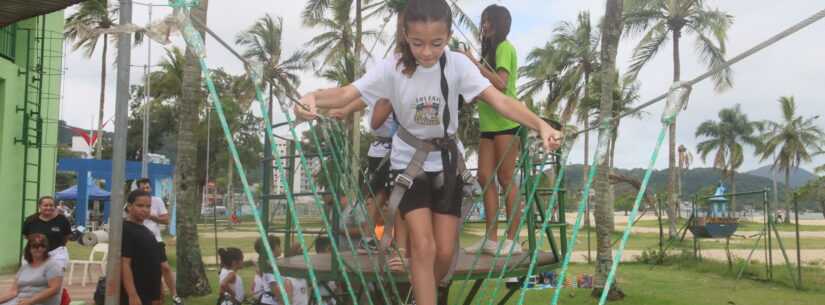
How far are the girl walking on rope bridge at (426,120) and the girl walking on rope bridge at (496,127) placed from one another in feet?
2.58

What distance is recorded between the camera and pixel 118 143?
517cm

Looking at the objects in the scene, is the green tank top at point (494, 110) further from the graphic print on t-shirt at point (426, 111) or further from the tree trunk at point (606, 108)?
the tree trunk at point (606, 108)

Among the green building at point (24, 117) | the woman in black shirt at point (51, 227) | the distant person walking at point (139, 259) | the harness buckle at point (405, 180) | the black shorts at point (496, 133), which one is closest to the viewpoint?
the harness buckle at point (405, 180)

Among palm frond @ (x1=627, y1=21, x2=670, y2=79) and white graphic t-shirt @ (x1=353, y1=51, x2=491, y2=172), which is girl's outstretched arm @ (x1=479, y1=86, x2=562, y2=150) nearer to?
white graphic t-shirt @ (x1=353, y1=51, x2=491, y2=172)

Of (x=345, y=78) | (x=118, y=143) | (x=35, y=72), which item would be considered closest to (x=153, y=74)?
(x=345, y=78)

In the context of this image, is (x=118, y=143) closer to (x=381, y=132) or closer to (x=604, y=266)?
(x=381, y=132)

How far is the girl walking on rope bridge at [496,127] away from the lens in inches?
150

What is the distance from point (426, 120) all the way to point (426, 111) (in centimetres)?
4

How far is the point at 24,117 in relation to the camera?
1430 centimetres

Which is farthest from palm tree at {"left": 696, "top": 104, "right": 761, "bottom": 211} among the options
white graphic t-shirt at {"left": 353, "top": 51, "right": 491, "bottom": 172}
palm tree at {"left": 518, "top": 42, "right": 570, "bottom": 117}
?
white graphic t-shirt at {"left": 353, "top": 51, "right": 491, "bottom": 172}

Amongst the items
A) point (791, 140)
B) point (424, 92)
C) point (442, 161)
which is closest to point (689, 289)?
point (442, 161)

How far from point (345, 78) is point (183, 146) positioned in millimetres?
15341

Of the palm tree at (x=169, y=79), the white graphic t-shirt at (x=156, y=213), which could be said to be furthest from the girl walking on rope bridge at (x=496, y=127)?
the palm tree at (x=169, y=79)

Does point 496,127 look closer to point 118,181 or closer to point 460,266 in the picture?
point 460,266
